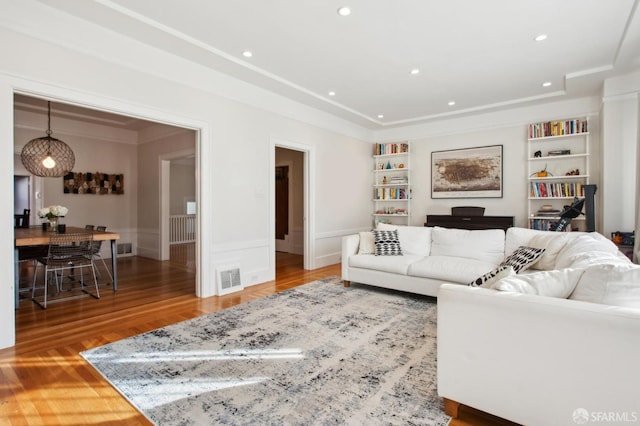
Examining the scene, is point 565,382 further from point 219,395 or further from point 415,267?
point 415,267

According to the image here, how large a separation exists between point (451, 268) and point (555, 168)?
3.41m

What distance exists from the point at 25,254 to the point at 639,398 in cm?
570

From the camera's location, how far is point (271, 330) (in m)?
2.97

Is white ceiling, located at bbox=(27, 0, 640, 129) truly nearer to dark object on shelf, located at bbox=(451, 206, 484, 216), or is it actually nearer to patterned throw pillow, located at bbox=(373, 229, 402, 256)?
dark object on shelf, located at bbox=(451, 206, 484, 216)

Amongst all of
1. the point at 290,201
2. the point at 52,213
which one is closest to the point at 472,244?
the point at 290,201

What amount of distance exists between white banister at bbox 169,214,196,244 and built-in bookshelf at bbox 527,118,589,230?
26.7 ft

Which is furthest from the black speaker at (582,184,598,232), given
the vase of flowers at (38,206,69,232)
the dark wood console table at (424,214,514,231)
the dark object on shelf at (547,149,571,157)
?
the vase of flowers at (38,206,69,232)

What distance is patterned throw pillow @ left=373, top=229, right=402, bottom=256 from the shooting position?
4355 mm

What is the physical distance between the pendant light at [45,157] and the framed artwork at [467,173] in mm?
6419

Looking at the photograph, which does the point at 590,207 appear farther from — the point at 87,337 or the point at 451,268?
the point at 87,337

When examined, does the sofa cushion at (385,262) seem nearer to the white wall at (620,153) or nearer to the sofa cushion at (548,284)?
the sofa cushion at (548,284)

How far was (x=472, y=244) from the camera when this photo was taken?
4000 millimetres

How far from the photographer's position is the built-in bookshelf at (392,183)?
695cm

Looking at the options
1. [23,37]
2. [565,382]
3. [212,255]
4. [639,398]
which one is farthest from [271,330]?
[23,37]
